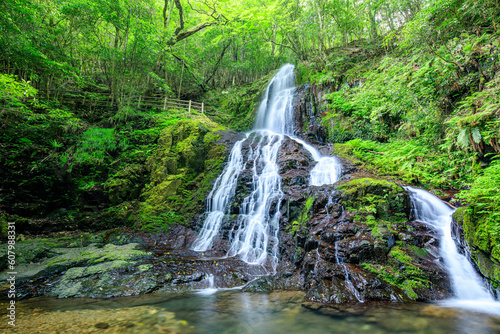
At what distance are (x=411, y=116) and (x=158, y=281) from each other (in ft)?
31.6

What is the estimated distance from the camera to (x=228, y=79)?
24.7 meters

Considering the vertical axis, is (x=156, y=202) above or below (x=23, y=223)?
above

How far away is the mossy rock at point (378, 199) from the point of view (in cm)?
519

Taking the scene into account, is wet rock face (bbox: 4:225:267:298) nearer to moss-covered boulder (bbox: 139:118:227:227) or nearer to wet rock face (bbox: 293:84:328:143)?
moss-covered boulder (bbox: 139:118:227:227)

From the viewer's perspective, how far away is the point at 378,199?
534 centimetres

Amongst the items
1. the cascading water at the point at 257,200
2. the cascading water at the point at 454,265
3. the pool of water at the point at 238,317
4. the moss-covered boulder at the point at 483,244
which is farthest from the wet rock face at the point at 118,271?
the moss-covered boulder at the point at 483,244

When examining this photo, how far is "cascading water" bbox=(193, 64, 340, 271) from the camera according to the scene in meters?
6.38

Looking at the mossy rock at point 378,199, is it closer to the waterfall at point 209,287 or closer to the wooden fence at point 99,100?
the waterfall at point 209,287

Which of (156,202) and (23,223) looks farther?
(156,202)

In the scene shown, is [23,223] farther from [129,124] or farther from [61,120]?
[129,124]

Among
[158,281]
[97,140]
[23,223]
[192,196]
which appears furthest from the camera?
[97,140]

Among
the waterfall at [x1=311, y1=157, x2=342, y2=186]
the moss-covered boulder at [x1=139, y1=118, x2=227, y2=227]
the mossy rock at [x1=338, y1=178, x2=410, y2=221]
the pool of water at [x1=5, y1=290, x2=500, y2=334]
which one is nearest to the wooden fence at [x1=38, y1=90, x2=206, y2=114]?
the moss-covered boulder at [x1=139, y1=118, x2=227, y2=227]

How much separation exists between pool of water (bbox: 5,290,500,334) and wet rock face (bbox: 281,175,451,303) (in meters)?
0.35

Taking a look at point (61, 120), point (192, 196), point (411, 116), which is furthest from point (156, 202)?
point (411, 116)
